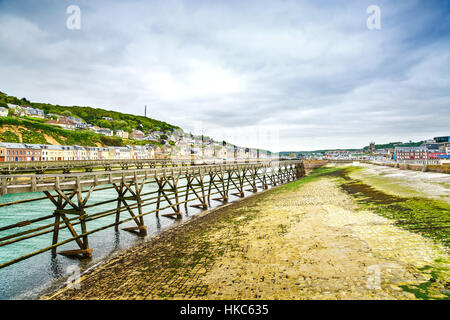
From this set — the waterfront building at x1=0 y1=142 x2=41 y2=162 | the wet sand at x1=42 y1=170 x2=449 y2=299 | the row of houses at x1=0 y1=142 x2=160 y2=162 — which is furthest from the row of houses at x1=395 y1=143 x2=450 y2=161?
the waterfront building at x1=0 y1=142 x2=41 y2=162

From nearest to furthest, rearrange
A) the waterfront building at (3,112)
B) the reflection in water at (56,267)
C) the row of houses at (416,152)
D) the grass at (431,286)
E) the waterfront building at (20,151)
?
the grass at (431,286)
the reflection in water at (56,267)
the waterfront building at (20,151)
the waterfront building at (3,112)
the row of houses at (416,152)

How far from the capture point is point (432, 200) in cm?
1155

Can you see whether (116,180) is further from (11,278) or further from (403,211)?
(403,211)

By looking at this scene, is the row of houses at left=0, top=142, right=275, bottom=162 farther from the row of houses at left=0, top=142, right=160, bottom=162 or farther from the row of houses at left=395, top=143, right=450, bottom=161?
the row of houses at left=395, top=143, right=450, bottom=161

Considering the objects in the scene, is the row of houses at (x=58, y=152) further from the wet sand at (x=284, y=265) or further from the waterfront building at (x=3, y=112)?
the wet sand at (x=284, y=265)

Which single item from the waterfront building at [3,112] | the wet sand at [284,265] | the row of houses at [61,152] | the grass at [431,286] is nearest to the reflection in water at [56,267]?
the wet sand at [284,265]

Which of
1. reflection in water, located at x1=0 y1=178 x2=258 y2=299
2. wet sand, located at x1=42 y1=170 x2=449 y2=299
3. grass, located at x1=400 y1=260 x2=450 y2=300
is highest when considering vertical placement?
grass, located at x1=400 y1=260 x2=450 y2=300

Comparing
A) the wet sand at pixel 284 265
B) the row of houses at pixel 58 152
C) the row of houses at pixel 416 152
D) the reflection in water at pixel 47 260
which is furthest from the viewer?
the row of houses at pixel 416 152

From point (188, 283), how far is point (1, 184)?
23.0 ft

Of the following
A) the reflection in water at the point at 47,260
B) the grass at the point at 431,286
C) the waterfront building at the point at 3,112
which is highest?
the waterfront building at the point at 3,112

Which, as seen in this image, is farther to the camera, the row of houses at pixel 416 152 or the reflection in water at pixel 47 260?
the row of houses at pixel 416 152

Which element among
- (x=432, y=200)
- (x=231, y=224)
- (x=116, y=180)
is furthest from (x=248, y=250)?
(x=432, y=200)
